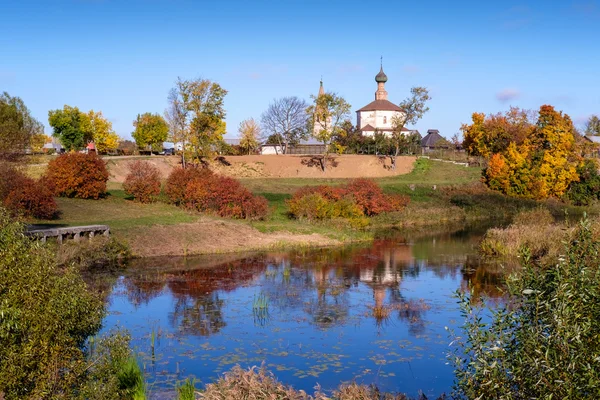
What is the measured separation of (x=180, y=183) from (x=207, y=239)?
9256 millimetres

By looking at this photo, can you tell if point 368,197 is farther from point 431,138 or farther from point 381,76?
point 431,138

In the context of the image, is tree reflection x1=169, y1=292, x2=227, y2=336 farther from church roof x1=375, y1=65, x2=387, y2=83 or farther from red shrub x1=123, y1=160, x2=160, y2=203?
church roof x1=375, y1=65, x2=387, y2=83

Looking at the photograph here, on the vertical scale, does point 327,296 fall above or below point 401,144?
below

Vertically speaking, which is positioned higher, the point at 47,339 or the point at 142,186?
the point at 142,186

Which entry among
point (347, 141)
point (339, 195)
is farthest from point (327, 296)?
point (347, 141)

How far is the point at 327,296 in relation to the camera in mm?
25500

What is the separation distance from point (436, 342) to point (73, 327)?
10736 millimetres

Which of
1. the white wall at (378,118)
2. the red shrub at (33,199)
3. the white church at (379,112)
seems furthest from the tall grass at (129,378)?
the white wall at (378,118)

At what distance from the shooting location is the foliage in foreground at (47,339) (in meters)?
10.8

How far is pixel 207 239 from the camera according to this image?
36438 mm

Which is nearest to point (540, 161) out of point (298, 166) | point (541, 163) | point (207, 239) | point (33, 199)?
point (541, 163)

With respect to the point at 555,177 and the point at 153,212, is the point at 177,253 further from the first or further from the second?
the point at 555,177

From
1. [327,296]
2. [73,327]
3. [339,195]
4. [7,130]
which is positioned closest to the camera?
[73,327]

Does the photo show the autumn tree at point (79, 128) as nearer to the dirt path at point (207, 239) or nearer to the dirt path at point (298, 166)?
the dirt path at point (298, 166)
